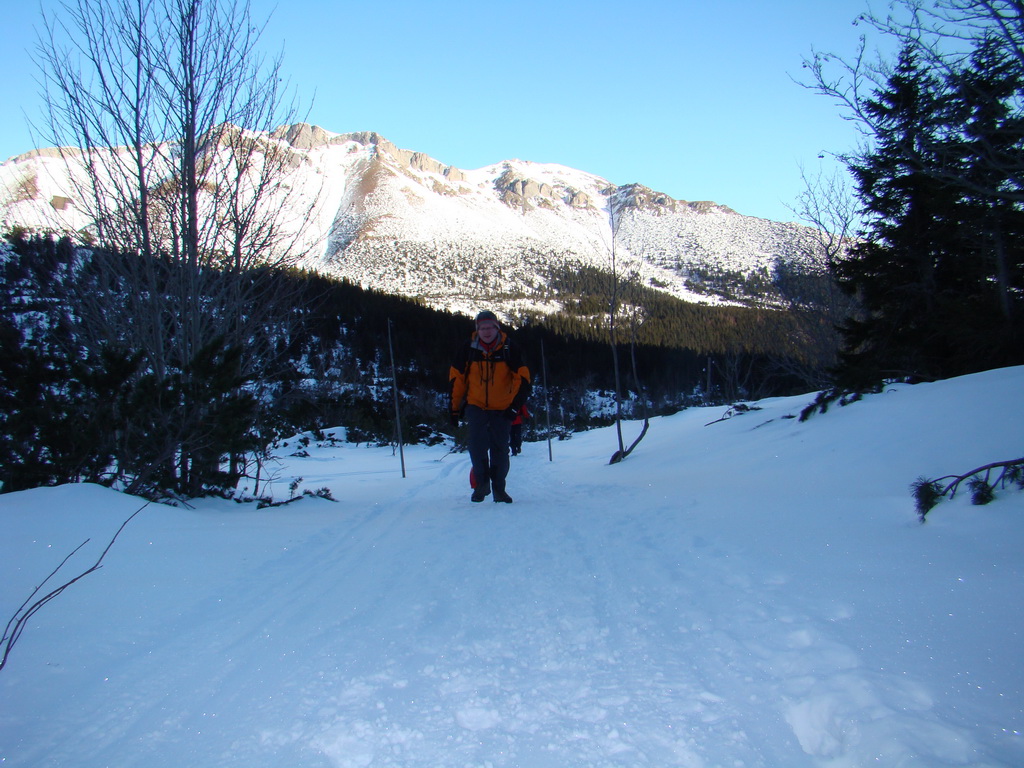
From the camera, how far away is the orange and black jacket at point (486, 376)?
518 centimetres

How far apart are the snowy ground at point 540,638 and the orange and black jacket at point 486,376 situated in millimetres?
1648

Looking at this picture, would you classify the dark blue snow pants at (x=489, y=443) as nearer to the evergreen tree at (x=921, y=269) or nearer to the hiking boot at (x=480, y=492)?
the hiking boot at (x=480, y=492)

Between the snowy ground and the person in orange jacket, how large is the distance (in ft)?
5.07

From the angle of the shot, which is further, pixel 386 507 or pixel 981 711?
pixel 386 507

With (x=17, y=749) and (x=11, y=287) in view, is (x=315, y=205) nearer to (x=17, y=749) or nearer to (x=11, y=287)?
(x=11, y=287)

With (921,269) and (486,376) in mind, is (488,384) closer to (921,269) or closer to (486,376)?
(486,376)

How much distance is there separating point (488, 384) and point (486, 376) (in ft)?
0.27

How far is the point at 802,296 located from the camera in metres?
20.4

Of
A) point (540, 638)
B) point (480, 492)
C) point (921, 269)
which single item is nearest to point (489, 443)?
point (480, 492)

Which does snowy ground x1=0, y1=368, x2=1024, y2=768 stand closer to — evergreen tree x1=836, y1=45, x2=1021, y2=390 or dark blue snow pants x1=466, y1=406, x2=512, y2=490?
dark blue snow pants x1=466, y1=406, x2=512, y2=490

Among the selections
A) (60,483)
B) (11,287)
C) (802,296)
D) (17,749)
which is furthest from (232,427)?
(802,296)

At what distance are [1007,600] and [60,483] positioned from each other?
215 inches

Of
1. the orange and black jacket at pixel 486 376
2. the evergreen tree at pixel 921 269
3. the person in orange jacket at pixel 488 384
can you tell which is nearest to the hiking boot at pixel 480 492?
the person in orange jacket at pixel 488 384

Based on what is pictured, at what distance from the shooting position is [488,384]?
5168 millimetres
